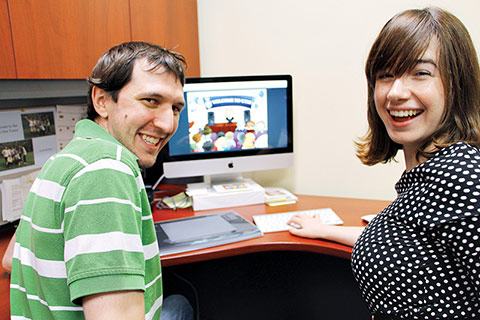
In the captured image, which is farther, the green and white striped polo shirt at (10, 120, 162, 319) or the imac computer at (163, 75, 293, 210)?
the imac computer at (163, 75, 293, 210)

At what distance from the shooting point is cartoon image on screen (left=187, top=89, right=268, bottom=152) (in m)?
1.62

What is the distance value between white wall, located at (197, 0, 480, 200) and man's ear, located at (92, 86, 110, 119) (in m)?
1.09

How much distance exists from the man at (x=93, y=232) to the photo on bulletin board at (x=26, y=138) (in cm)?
72

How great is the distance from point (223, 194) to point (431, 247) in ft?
3.13

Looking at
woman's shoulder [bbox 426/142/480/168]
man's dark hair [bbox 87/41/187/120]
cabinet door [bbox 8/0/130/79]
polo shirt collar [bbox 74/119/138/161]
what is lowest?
woman's shoulder [bbox 426/142/480/168]

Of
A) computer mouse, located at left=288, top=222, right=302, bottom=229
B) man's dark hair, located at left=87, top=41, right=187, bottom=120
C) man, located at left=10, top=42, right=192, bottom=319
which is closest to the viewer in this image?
man, located at left=10, top=42, right=192, bottom=319

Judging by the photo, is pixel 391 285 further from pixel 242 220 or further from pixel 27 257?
Answer: pixel 27 257

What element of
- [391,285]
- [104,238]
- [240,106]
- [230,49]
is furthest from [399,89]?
[230,49]

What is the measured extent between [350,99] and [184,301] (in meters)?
1.16

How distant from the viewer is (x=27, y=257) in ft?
2.42

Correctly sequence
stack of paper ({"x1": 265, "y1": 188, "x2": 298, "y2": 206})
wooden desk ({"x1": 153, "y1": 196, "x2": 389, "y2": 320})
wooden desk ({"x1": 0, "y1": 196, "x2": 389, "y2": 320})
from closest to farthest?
wooden desk ({"x1": 0, "y1": 196, "x2": 389, "y2": 320}) → stack of paper ({"x1": 265, "y1": 188, "x2": 298, "y2": 206}) → wooden desk ({"x1": 153, "y1": 196, "x2": 389, "y2": 320})

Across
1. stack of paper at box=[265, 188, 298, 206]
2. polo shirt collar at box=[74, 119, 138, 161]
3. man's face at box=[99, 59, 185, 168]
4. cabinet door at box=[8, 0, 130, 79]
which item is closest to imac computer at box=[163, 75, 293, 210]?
stack of paper at box=[265, 188, 298, 206]

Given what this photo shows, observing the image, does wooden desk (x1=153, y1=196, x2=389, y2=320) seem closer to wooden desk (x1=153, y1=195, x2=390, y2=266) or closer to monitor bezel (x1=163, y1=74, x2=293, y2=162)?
wooden desk (x1=153, y1=195, x2=390, y2=266)

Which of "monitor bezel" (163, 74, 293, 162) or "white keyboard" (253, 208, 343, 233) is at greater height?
"monitor bezel" (163, 74, 293, 162)
